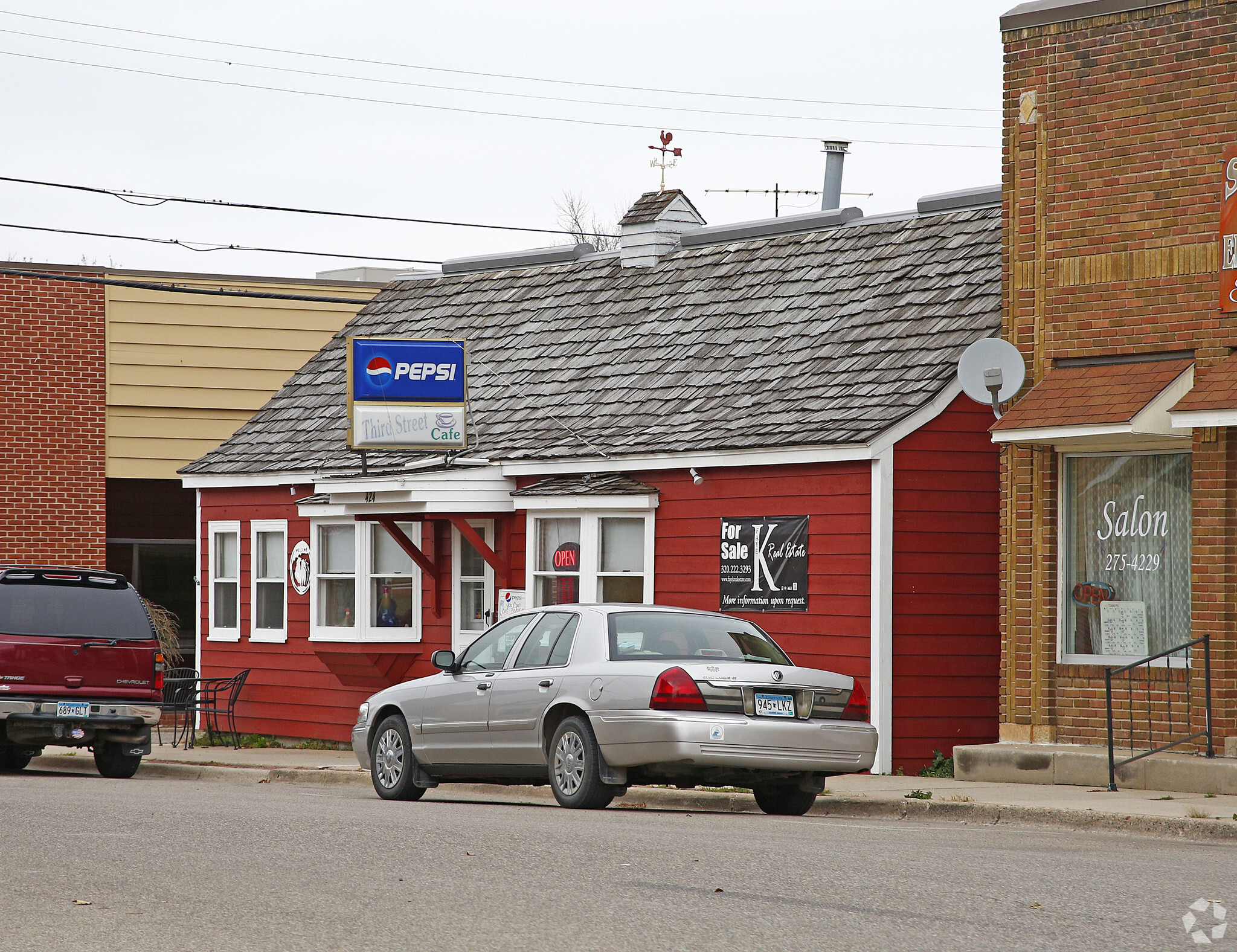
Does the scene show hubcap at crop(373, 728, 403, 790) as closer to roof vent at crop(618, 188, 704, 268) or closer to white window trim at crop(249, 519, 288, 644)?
white window trim at crop(249, 519, 288, 644)

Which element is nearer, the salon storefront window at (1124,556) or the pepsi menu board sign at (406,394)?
the salon storefront window at (1124,556)

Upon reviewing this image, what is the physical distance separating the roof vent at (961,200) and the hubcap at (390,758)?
891 cm

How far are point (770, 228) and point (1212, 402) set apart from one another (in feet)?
28.1

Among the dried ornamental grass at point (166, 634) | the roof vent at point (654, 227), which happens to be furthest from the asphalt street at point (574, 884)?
the dried ornamental grass at point (166, 634)

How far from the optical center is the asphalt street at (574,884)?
7.12 meters

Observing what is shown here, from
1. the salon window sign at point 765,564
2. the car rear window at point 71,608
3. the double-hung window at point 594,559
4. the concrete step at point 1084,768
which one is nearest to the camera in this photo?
the concrete step at point 1084,768

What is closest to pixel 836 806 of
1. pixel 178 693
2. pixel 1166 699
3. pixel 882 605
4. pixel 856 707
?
pixel 856 707

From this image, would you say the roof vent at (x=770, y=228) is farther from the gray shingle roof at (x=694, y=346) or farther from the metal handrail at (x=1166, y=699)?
the metal handrail at (x=1166, y=699)

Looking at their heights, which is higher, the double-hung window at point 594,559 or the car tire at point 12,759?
the double-hung window at point 594,559

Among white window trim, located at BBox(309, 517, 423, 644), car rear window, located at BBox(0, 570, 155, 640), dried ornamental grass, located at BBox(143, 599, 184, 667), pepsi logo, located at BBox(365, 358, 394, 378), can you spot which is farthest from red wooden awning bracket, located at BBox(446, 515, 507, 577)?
dried ornamental grass, located at BBox(143, 599, 184, 667)

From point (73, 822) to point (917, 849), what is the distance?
5308 mm

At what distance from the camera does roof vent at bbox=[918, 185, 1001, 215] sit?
18.7 metres

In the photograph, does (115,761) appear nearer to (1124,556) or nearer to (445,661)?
(445,661)

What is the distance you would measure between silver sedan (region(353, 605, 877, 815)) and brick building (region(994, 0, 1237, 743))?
127 inches
